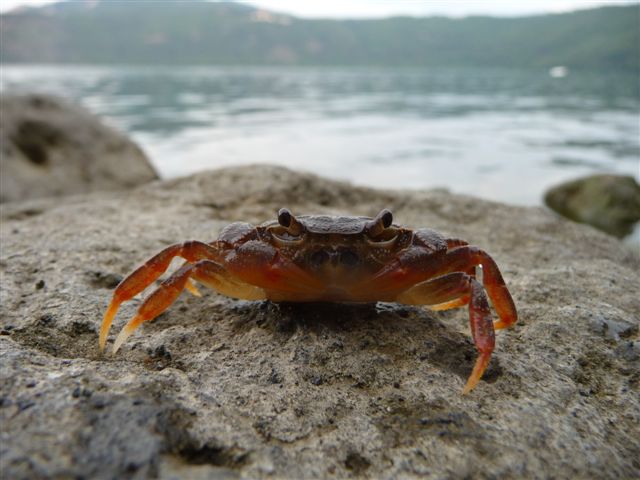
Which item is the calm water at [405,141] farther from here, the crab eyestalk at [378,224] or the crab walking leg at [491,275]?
the crab eyestalk at [378,224]

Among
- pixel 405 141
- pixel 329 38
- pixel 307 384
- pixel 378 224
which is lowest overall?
pixel 329 38

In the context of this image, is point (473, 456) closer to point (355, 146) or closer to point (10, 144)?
point (10, 144)

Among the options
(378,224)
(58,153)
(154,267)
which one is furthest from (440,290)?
(58,153)

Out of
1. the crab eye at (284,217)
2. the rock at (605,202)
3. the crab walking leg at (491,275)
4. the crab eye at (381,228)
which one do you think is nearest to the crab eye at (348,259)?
the crab eye at (381,228)

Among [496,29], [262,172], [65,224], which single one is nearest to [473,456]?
[65,224]

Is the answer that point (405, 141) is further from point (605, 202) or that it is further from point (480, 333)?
point (480, 333)

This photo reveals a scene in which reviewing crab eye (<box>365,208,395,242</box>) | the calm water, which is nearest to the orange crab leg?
crab eye (<box>365,208,395,242</box>)

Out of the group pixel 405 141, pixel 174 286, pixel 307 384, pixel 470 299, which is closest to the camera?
pixel 307 384
